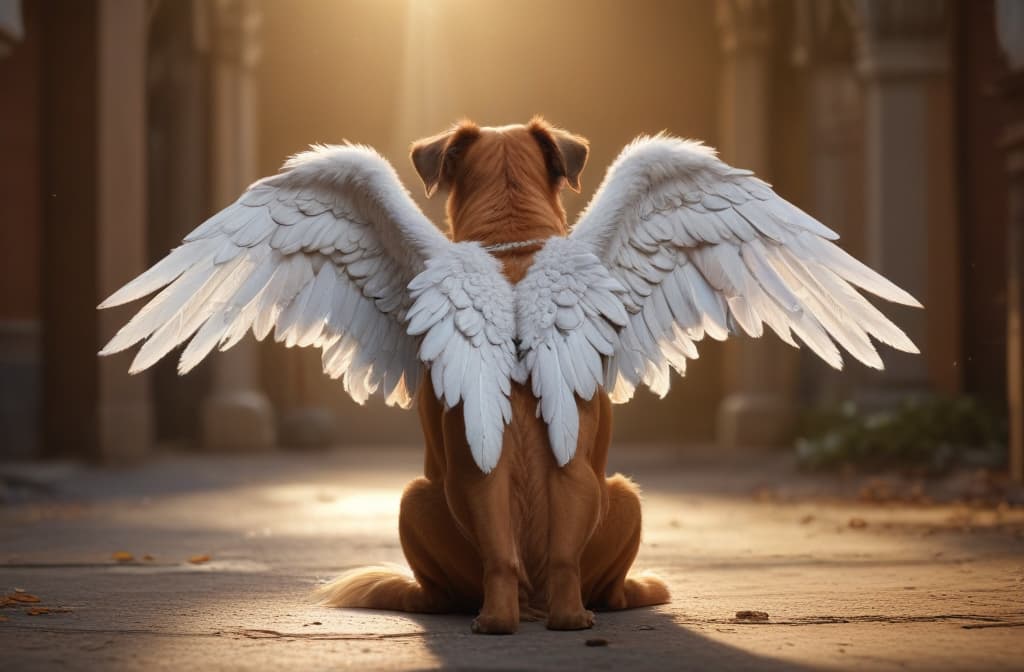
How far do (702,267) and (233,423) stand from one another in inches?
447

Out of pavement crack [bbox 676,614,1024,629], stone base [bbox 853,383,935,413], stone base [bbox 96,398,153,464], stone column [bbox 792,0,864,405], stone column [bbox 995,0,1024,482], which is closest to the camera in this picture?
pavement crack [bbox 676,614,1024,629]

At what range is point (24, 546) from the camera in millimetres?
6840

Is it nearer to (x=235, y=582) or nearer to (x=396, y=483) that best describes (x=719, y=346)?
(x=396, y=483)

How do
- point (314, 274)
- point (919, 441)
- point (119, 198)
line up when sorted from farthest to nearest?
point (119, 198) < point (919, 441) < point (314, 274)

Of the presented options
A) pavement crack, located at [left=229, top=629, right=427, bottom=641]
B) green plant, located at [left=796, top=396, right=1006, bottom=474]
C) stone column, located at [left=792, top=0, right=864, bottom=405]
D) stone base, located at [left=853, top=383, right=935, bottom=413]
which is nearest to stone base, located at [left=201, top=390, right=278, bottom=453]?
stone column, located at [left=792, top=0, right=864, bottom=405]

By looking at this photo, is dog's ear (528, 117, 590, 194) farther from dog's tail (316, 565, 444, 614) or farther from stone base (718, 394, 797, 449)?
stone base (718, 394, 797, 449)

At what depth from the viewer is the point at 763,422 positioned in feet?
50.2

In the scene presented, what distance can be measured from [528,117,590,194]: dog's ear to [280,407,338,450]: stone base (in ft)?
38.7

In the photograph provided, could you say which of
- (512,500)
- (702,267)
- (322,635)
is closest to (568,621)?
(512,500)

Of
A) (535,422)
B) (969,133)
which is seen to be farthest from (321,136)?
(535,422)

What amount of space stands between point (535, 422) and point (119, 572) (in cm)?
243

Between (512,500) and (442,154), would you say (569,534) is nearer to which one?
(512,500)

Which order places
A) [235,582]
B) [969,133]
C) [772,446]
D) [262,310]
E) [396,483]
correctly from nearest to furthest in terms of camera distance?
[262,310]
[235,582]
[396,483]
[969,133]
[772,446]

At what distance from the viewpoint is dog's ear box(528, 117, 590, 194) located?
15.1 feet
